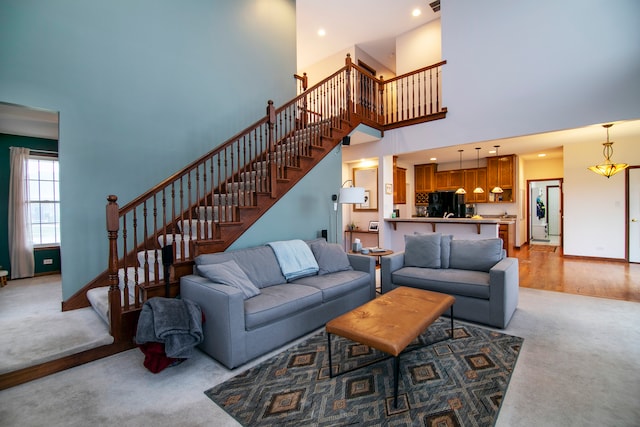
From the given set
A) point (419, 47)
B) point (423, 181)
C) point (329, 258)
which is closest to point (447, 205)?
point (423, 181)

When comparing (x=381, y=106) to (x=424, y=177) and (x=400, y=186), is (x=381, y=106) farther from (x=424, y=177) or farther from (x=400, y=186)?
(x=424, y=177)

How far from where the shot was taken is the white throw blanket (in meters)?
3.49

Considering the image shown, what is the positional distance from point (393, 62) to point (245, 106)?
5.90 meters

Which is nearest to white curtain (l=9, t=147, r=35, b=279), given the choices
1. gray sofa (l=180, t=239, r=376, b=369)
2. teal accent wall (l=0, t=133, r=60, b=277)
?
teal accent wall (l=0, t=133, r=60, b=277)

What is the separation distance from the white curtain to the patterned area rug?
542 cm

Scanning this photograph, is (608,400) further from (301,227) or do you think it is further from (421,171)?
(421,171)

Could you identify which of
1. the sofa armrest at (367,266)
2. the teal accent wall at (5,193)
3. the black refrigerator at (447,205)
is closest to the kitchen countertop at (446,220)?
the black refrigerator at (447,205)

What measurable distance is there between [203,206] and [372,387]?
10.6 feet

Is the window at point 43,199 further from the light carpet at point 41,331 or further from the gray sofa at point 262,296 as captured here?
the gray sofa at point 262,296

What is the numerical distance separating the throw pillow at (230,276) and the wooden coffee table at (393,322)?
98 cm

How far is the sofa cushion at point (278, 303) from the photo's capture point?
2514 millimetres

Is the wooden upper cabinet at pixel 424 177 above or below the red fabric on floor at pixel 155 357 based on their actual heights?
above

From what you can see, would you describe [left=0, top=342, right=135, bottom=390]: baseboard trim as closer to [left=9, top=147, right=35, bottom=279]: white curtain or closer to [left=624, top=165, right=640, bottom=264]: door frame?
[left=9, top=147, right=35, bottom=279]: white curtain

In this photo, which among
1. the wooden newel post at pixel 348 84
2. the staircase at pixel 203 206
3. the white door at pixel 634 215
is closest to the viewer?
the staircase at pixel 203 206
